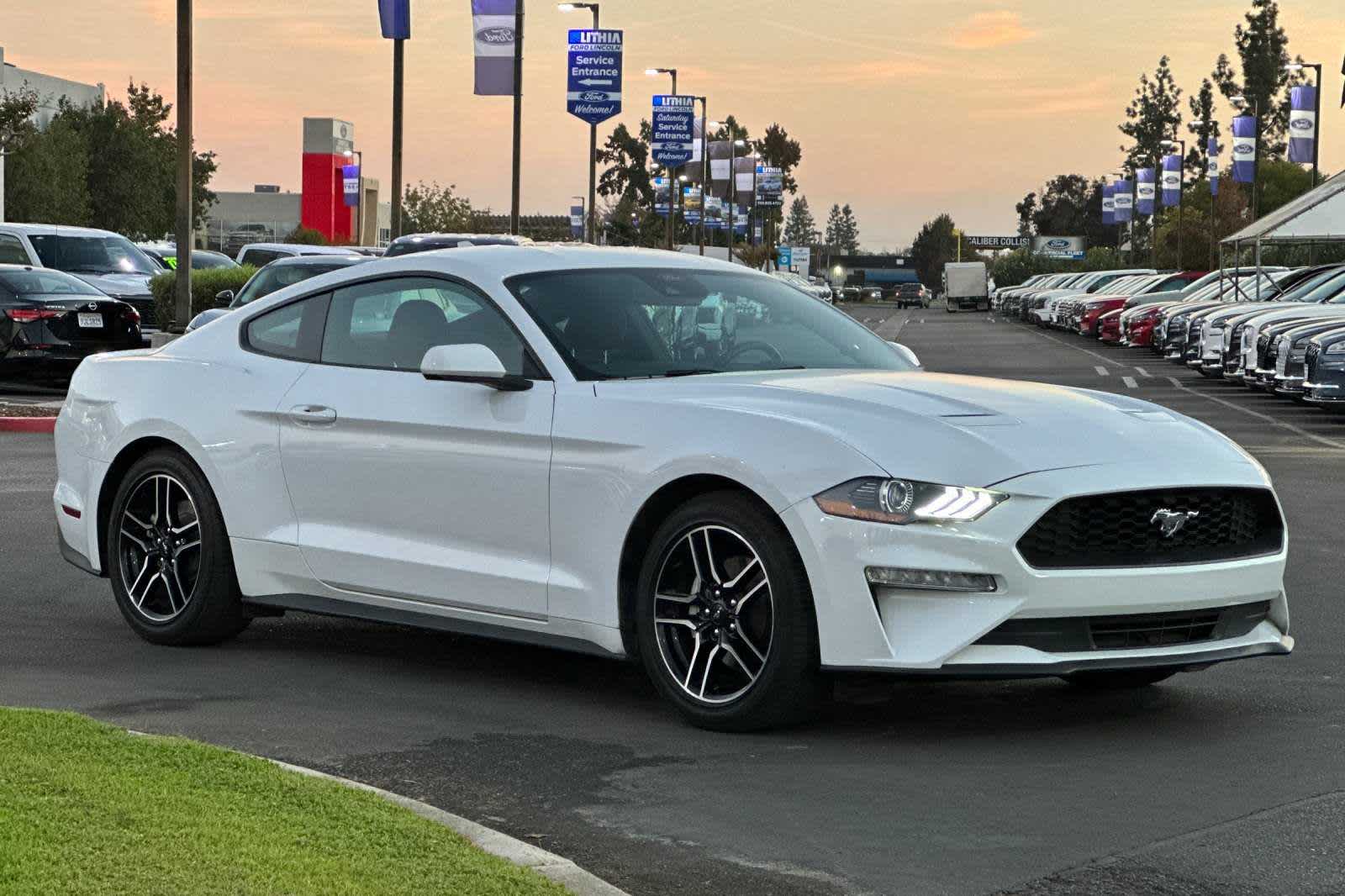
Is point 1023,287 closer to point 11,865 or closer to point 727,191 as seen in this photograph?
point 727,191

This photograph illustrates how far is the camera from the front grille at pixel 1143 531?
636 centimetres

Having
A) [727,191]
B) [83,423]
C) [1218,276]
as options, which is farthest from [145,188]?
[83,423]

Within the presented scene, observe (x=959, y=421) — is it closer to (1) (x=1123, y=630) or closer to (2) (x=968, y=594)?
(2) (x=968, y=594)

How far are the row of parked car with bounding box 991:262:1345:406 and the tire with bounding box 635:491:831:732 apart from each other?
659 inches

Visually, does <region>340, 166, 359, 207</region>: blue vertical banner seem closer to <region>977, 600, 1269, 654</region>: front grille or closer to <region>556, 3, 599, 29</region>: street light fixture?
<region>556, 3, 599, 29</region>: street light fixture

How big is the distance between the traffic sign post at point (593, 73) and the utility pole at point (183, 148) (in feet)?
71.7

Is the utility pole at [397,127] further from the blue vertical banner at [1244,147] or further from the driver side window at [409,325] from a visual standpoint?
the blue vertical banner at [1244,147]

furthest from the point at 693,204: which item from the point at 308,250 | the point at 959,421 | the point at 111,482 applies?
the point at 959,421

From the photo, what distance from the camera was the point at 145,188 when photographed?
94188mm

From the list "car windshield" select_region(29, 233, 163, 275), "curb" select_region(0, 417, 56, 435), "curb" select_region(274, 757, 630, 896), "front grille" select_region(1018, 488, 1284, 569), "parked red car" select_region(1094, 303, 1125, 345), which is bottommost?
"curb" select_region(0, 417, 56, 435)

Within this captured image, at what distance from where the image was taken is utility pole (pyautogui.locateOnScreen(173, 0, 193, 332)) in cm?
2808

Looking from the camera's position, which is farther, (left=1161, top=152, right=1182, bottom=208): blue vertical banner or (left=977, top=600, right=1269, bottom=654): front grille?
(left=1161, top=152, right=1182, bottom=208): blue vertical banner

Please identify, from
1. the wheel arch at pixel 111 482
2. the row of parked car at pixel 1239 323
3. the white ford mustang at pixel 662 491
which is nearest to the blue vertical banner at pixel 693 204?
the row of parked car at pixel 1239 323

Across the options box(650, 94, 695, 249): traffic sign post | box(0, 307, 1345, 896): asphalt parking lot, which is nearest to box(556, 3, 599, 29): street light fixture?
box(650, 94, 695, 249): traffic sign post
